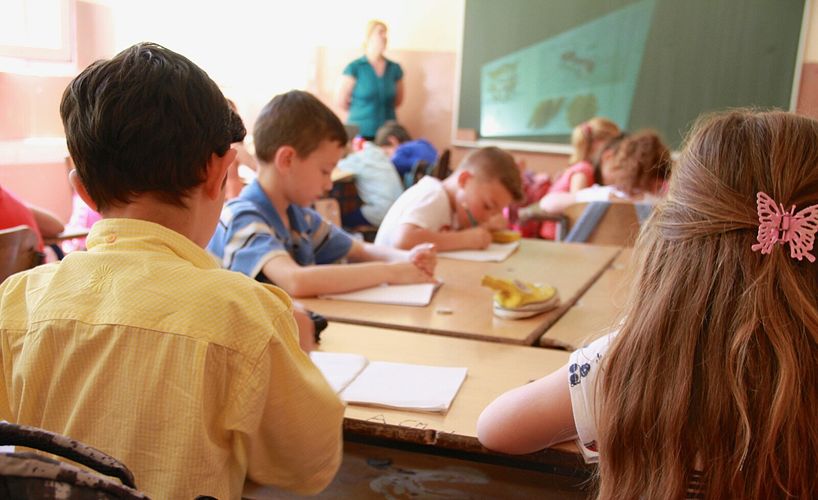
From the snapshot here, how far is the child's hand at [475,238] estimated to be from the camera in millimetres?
2789

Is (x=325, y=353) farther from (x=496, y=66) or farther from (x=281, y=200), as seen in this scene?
(x=496, y=66)

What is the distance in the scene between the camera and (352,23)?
22.7ft

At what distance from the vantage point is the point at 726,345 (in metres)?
0.93

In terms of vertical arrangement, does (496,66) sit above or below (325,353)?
above

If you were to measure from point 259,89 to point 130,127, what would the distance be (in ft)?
14.7

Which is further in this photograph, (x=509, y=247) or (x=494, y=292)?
(x=509, y=247)

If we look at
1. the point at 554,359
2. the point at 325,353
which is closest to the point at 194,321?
the point at 325,353

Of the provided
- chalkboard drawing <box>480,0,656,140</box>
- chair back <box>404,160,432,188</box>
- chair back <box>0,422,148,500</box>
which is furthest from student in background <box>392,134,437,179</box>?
chair back <box>0,422,148,500</box>

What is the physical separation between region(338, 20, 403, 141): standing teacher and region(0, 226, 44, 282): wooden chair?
15.0 ft

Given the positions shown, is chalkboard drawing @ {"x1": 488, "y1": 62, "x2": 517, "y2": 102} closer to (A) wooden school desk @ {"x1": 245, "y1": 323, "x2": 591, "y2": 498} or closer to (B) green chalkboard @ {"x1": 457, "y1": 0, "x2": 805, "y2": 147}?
(B) green chalkboard @ {"x1": 457, "y1": 0, "x2": 805, "y2": 147}

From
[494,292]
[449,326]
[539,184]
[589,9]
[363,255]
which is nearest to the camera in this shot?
[449,326]

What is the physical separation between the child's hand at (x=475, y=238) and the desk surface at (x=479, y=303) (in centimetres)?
13

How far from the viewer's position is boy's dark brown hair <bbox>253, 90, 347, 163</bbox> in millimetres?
2176

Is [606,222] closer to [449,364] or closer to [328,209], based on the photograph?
[328,209]
